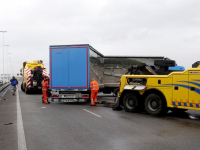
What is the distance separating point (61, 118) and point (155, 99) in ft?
12.2

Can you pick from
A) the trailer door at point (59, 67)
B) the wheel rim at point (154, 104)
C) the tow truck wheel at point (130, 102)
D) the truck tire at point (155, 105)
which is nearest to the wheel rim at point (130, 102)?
the tow truck wheel at point (130, 102)

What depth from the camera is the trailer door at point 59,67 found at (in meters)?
13.4

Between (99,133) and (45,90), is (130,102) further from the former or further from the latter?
(45,90)

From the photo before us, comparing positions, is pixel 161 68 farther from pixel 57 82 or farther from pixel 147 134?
pixel 57 82

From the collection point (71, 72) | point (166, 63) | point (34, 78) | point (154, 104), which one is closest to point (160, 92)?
point (154, 104)

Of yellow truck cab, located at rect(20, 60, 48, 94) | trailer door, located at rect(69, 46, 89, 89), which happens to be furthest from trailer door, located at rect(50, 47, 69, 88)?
yellow truck cab, located at rect(20, 60, 48, 94)

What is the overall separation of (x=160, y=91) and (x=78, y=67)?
531 cm

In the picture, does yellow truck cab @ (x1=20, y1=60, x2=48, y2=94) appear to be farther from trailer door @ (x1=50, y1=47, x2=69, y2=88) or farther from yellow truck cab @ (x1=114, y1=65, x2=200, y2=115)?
yellow truck cab @ (x1=114, y1=65, x2=200, y2=115)

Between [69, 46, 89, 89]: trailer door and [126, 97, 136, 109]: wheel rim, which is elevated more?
[69, 46, 89, 89]: trailer door

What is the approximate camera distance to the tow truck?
8.52 meters

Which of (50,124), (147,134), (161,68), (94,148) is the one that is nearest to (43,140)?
(94,148)

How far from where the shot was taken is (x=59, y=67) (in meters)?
13.5

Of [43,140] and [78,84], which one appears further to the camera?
[78,84]

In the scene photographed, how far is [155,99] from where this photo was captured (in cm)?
962
